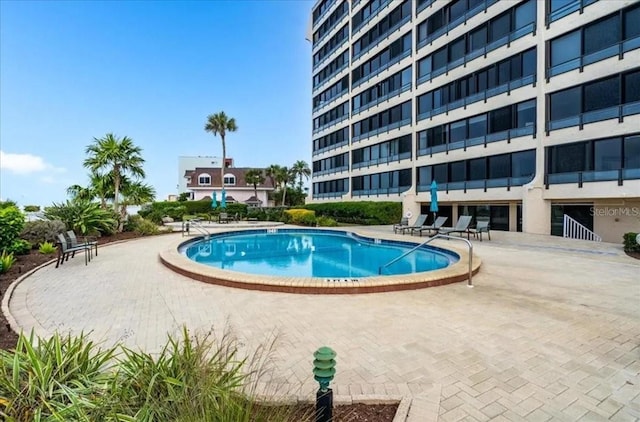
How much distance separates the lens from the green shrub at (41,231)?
11.9 meters

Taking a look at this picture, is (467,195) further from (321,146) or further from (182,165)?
(182,165)

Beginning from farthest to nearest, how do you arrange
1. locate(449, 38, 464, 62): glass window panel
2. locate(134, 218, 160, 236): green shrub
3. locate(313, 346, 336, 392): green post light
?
locate(449, 38, 464, 62): glass window panel, locate(134, 218, 160, 236): green shrub, locate(313, 346, 336, 392): green post light

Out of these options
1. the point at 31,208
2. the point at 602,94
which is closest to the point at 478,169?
the point at 602,94

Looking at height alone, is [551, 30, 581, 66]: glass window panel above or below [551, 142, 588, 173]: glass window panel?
above

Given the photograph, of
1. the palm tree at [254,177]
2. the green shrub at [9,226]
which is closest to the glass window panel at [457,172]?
the green shrub at [9,226]

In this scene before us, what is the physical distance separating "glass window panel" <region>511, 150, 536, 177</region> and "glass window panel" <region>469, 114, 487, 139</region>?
271 cm

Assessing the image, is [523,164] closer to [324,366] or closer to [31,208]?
[324,366]

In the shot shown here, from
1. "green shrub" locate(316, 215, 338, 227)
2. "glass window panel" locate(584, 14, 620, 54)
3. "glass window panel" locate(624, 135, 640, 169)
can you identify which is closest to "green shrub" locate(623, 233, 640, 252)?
"glass window panel" locate(624, 135, 640, 169)

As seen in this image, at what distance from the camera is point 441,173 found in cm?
2458

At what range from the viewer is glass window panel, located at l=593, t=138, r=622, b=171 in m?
15.6

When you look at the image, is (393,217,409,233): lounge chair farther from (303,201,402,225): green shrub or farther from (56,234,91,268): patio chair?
(56,234,91,268): patio chair

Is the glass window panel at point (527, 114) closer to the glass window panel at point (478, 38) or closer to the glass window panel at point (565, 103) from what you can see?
the glass window panel at point (565, 103)

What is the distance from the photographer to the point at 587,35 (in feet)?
54.8

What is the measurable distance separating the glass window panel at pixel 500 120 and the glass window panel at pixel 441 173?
13.2ft
